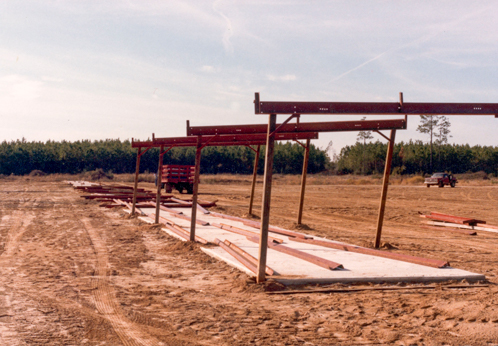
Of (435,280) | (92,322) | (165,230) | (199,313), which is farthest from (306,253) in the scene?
(165,230)

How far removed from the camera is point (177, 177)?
112 feet

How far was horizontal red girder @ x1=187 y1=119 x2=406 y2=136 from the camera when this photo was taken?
30.3 feet

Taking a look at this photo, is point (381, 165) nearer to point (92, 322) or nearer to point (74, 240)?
point (74, 240)

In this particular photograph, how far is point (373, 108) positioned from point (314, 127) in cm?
173

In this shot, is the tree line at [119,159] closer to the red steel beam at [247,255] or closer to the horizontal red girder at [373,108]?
the red steel beam at [247,255]

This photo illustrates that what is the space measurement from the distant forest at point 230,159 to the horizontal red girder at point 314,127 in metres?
70.5

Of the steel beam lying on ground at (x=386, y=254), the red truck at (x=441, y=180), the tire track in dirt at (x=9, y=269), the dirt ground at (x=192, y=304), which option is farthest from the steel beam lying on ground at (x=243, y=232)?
the red truck at (x=441, y=180)

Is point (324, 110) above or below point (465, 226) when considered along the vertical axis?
above

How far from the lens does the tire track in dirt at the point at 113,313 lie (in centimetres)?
505

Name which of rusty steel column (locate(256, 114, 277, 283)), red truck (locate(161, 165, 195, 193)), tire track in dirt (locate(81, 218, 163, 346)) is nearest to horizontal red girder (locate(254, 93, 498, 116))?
rusty steel column (locate(256, 114, 277, 283))

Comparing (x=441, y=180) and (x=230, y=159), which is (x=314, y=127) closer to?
(x=441, y=180)

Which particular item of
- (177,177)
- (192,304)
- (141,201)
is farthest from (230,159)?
(192,304)

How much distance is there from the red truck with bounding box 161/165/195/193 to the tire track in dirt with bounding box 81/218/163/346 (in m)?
24.1

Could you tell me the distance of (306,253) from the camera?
9.59m
